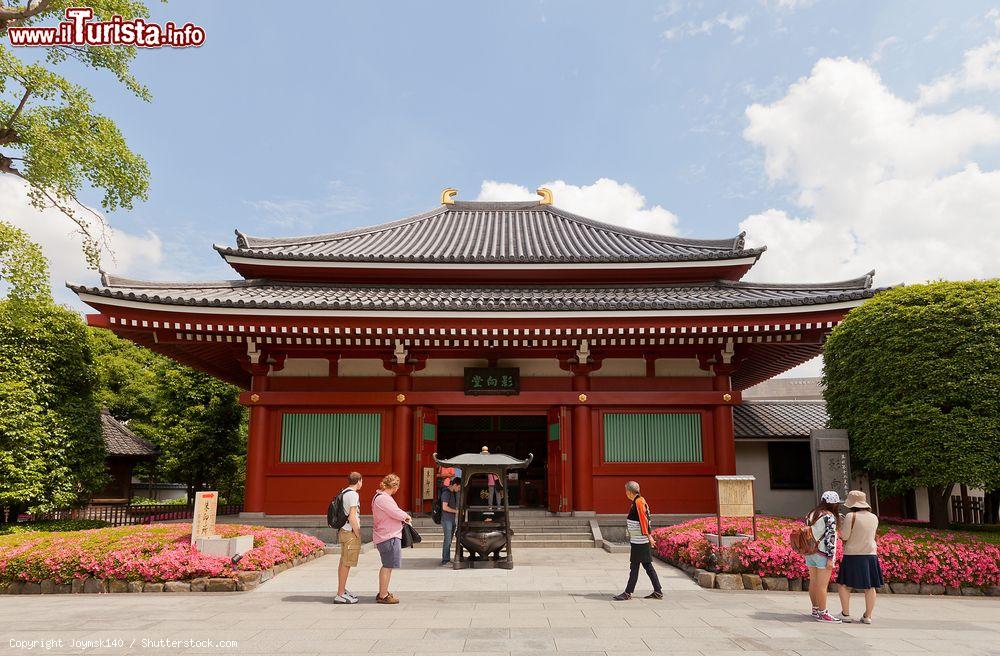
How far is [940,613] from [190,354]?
58.3 ft

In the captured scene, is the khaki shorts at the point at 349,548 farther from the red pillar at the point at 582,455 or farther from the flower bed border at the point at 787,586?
the red pillar at the point at 582,455

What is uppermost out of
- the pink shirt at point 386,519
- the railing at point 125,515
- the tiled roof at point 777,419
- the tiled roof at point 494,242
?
the tiled roof at point 494,242

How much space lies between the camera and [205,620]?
7574mm

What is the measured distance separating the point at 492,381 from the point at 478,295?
8.80ft

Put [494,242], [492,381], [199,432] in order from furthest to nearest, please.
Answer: [199,432], [494,242], [492,381]

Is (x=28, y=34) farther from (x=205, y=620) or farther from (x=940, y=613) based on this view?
(x=940, y=613)

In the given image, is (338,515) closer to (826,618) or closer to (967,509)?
(826,618)

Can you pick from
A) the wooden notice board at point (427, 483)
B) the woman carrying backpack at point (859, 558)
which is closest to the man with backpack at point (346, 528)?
the woman carrying backpack at point (859, 558)

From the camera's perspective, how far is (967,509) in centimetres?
1612

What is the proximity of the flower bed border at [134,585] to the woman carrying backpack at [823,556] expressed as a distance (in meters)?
8.55

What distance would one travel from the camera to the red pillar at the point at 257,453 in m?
15.2

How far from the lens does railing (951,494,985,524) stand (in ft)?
53.0

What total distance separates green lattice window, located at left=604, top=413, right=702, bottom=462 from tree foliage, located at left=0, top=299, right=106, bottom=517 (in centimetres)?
1494

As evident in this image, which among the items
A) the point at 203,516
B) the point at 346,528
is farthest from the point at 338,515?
the point at 203,516
